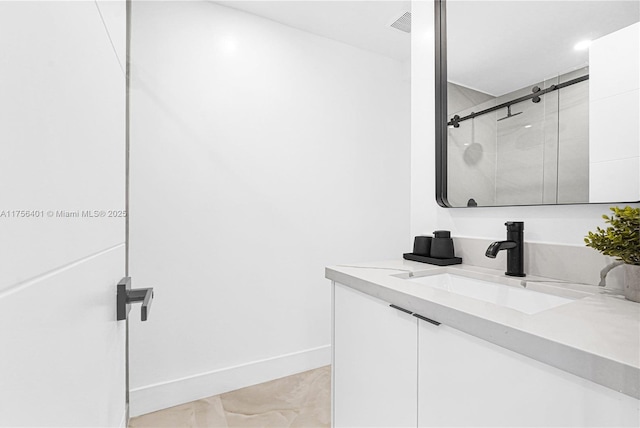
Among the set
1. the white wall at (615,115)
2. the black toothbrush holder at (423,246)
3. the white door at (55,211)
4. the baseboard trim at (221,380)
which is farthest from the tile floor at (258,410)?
the white wall at (615,115)

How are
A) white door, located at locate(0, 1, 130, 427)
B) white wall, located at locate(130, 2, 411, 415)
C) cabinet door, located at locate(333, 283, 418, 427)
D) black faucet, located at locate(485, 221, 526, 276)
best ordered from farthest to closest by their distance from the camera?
white wall, located at locate(130, 2, 411, 415)
black faucet, located at locate(485, 221, 526, 276)
cabinet door, located at locate(333, 283, 418, 427)
white door, located at locate(0, 1, 130, 427)

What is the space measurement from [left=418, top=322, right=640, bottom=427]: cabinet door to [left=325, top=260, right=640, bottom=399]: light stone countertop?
0.03 m

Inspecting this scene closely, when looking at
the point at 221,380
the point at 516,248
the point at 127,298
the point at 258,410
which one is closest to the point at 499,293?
the point at 516,248

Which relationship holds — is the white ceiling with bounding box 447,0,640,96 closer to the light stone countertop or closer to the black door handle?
the light stone countertop

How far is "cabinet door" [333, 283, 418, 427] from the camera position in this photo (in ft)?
2.87

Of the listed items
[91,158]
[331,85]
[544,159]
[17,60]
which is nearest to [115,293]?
[91,158]

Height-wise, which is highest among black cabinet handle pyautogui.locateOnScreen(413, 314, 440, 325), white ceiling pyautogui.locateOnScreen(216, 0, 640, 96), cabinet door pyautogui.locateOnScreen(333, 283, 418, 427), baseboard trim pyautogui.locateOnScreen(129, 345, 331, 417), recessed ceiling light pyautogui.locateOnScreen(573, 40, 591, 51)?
white ceiling pyautogui.locateOnScreen(216, 0, 640, 96)

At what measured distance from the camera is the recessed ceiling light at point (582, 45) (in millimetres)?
975

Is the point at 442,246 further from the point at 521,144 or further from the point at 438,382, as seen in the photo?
the point at 438,382

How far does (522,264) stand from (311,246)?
4.59ft

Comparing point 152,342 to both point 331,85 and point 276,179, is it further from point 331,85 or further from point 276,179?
point 331,85

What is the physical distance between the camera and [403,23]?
213cm

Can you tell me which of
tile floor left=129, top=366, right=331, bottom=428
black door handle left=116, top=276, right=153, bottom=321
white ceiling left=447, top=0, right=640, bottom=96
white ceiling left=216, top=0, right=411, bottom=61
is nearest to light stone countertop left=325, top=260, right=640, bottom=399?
black door handle left=116, top=276, right=153, bottom=321

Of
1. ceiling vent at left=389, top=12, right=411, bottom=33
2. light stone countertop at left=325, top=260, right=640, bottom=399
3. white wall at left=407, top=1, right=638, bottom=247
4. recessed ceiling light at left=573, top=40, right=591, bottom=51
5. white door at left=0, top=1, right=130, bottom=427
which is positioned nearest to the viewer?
white door at left=0, top=1, right=130, bottom=427
